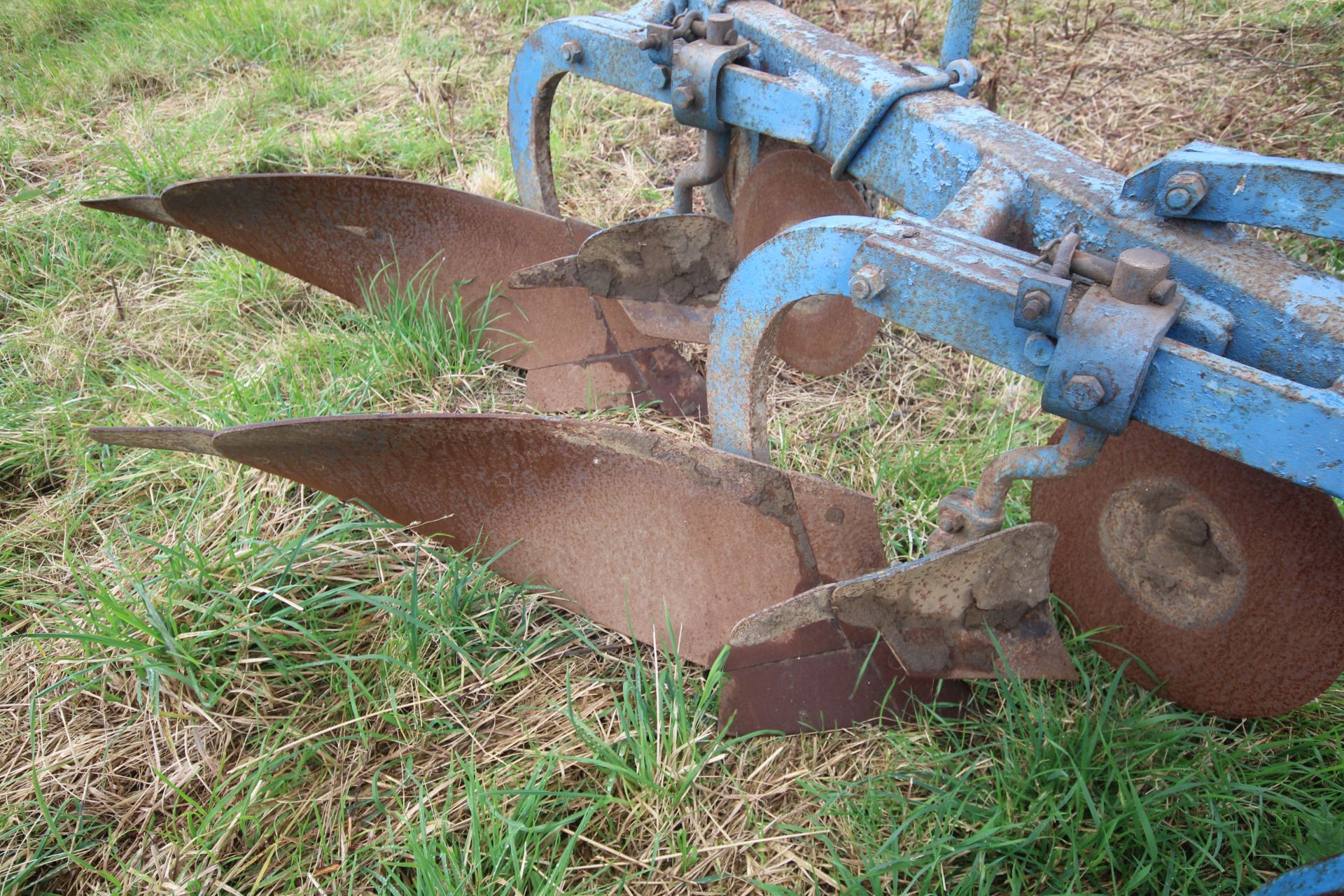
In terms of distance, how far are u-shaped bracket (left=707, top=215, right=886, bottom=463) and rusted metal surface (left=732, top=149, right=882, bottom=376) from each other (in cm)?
64

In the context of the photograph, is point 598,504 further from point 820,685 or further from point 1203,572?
point 1203,572

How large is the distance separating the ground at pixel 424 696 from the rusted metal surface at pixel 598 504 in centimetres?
10

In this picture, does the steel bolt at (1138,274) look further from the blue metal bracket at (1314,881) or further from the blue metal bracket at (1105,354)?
the blue metal bracket at (1314,881)

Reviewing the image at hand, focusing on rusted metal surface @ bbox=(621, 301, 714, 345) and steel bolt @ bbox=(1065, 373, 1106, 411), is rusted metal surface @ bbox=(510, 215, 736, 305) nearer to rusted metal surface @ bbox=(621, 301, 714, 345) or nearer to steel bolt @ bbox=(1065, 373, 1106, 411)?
rusted metal surface @ bbox=(621, 301, 714, 345)

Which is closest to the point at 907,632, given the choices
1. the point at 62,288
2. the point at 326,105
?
the point at 62,288

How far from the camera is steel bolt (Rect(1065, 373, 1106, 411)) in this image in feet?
3.88

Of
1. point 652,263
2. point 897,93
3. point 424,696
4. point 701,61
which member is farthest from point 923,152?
point 424,696

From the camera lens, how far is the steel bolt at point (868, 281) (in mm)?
1357

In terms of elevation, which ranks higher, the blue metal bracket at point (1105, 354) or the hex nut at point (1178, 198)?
the hex nut at point (1178, 198)

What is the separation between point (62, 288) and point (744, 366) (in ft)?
8.13

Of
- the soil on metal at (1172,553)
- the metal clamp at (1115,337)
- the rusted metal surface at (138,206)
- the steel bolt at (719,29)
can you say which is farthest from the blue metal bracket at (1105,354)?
the rusted metal surface at (138,206)

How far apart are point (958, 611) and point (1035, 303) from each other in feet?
1.79

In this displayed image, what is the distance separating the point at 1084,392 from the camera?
119 centimetres

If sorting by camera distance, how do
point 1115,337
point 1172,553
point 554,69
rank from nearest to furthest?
point 1115,337
point 1172,553
point 554,69
